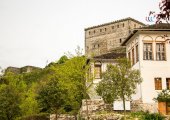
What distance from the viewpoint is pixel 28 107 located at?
1677 inches

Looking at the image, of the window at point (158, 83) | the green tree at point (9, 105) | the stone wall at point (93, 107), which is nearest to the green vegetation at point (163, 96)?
the window at point (158, 83)

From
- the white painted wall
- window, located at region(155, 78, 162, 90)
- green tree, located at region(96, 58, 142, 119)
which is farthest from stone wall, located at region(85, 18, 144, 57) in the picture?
green tree, located at region(96, 58, 142, 119)

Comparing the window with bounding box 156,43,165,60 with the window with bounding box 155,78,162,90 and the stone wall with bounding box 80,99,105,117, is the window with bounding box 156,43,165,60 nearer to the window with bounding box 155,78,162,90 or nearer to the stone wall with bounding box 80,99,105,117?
the window with bounding box 155,78,162,90

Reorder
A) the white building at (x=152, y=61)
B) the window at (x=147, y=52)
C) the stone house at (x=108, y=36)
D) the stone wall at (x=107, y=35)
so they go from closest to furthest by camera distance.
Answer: the white building at (x=152, y=61)
the window at (x=147, y=52)
the stone house at (x=108, y=36)
the stone wall at (x=107, y=35)

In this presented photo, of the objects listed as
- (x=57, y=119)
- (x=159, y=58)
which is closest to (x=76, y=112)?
(x=57, y=119)

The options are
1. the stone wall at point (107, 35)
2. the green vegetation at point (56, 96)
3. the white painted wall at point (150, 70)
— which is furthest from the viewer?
the stone wall at point (107, 35)

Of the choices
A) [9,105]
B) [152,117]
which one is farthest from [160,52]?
[9,105]

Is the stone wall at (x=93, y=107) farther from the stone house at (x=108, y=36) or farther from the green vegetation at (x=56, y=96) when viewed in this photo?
the stone house at (x=108, y=36)

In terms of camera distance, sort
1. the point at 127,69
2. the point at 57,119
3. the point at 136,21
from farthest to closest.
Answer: the point at 136,21 → the point at 57,119 → the point at 127,69

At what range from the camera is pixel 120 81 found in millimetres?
29844

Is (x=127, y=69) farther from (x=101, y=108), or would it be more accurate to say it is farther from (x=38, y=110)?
(x=38, y=110)

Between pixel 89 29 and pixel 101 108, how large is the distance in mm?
48672

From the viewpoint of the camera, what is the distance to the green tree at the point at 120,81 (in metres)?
29.8

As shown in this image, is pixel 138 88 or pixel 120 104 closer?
pixel 120 104
